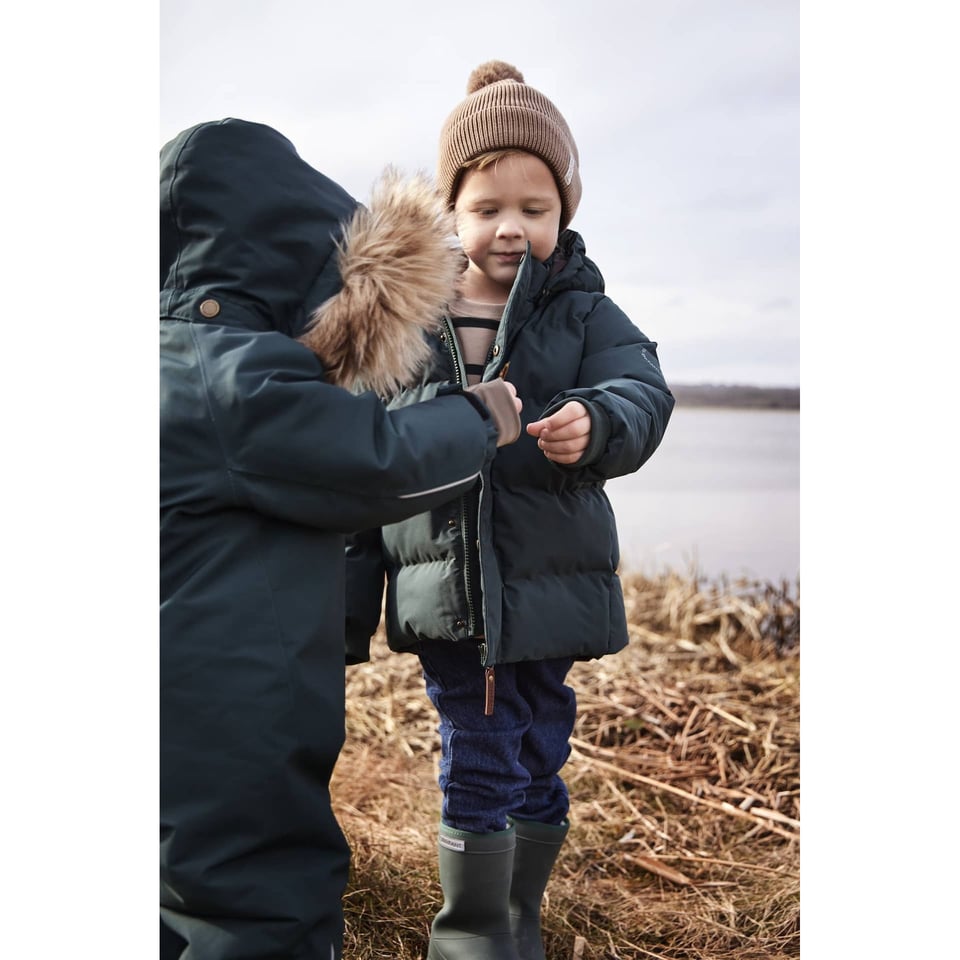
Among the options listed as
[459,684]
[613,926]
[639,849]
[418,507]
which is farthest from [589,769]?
[418,507]

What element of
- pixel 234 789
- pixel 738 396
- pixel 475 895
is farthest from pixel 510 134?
pixel 738 396

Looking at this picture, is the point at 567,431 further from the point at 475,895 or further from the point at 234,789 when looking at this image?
the point at 475,895

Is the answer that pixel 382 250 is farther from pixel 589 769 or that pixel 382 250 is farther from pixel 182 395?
pixel 589 769

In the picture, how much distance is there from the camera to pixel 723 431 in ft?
15.0

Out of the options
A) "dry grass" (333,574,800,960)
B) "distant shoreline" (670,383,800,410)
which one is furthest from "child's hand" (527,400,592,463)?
"distant shoreline" (670,383,800,410)

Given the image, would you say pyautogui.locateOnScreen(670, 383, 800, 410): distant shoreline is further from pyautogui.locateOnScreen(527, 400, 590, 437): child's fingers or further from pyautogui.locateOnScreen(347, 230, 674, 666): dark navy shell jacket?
pyautogui.locateOnScreen(527, 400, 590, 437): child's fingers

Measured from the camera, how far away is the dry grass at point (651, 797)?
1866 mm

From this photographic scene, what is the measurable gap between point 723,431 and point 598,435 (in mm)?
3304

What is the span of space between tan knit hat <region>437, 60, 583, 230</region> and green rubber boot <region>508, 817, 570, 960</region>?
3.22 ft

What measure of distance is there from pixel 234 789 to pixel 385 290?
596 mm

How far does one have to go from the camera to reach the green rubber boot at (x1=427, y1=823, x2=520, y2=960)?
5.22 ft

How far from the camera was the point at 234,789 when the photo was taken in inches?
46.6

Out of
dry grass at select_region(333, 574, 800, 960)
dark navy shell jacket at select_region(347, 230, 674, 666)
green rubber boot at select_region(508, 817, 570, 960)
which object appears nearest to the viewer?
dark navy shell jacket at select_region(347, 230, 674, 666)

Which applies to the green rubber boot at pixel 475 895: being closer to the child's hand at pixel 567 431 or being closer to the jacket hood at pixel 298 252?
the child's hand at pixel 567 431
